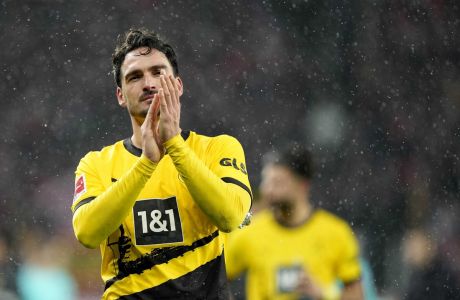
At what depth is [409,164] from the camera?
993 cm

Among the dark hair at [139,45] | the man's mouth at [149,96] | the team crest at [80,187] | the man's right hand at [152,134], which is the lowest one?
the team crest at [80,187]

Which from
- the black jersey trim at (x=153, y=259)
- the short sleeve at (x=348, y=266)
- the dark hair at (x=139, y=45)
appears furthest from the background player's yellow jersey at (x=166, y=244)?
the short sleeve at (x=348, y=266)

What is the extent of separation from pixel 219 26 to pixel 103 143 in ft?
7.36

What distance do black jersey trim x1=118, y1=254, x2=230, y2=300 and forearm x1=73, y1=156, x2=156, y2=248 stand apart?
201 mm

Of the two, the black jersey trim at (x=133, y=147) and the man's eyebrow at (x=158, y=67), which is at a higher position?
the man's eyebrow at (x=158, y=67)

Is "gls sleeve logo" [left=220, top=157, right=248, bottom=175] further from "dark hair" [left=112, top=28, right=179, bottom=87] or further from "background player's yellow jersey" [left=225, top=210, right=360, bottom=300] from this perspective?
"background player's yellow jersey" [left=225, top=210, right=360, bottom=300]

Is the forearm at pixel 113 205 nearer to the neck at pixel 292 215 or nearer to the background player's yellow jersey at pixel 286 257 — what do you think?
the background player's yellow jersey at pixel 286 257

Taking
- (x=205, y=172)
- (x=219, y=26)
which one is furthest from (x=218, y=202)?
(x=219, y=26)

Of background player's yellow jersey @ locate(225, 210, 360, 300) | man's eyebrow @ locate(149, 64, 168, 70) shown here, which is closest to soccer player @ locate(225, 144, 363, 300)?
background player's yellow jersey @ locate(225, 210, 360, 300)

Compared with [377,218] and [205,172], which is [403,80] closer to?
[377,218]

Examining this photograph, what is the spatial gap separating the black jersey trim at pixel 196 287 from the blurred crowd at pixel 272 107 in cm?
503

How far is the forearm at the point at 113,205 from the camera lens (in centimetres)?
202

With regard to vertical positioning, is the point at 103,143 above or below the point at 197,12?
below

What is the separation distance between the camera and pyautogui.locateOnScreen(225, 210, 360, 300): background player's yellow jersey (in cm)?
343
